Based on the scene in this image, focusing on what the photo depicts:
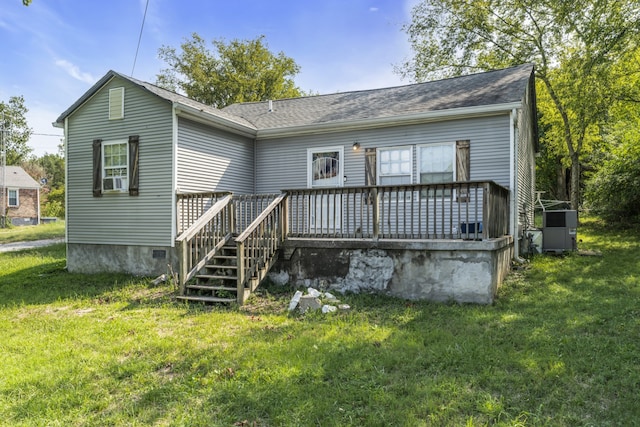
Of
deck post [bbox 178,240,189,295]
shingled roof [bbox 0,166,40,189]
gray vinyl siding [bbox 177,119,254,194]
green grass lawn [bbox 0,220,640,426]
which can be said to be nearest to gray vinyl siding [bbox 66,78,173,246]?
gray vinyl siding [bbox 177,119,254,194]

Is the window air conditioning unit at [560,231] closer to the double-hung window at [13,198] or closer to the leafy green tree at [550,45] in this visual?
the leafy green tree at [550,45]

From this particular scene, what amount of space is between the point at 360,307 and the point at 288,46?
996 inches

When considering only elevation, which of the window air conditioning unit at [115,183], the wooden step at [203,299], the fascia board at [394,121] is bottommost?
the wooden step at [203,299]

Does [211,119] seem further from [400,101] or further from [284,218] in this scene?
[400,101]

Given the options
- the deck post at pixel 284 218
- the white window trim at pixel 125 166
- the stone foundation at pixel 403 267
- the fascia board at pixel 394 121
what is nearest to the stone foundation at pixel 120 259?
the white window trim at pixel 125 166

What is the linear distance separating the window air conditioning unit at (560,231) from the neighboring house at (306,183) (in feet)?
3.73

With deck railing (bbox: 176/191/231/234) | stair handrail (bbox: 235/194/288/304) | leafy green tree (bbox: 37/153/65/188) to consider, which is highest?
leafy green tree (bbox: 37/153/65/188)

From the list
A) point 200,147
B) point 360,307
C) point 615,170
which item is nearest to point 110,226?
point 200,147

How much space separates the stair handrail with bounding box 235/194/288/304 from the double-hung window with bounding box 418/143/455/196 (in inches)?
133

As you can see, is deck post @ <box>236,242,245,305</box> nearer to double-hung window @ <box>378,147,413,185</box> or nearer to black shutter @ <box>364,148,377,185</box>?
black shutter @ <box>364,148,377,185</box>

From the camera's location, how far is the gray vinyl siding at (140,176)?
8531 mm

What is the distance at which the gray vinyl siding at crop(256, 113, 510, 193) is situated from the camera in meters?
8.16

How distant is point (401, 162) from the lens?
355 inches

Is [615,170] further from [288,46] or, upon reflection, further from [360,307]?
[288,46]
